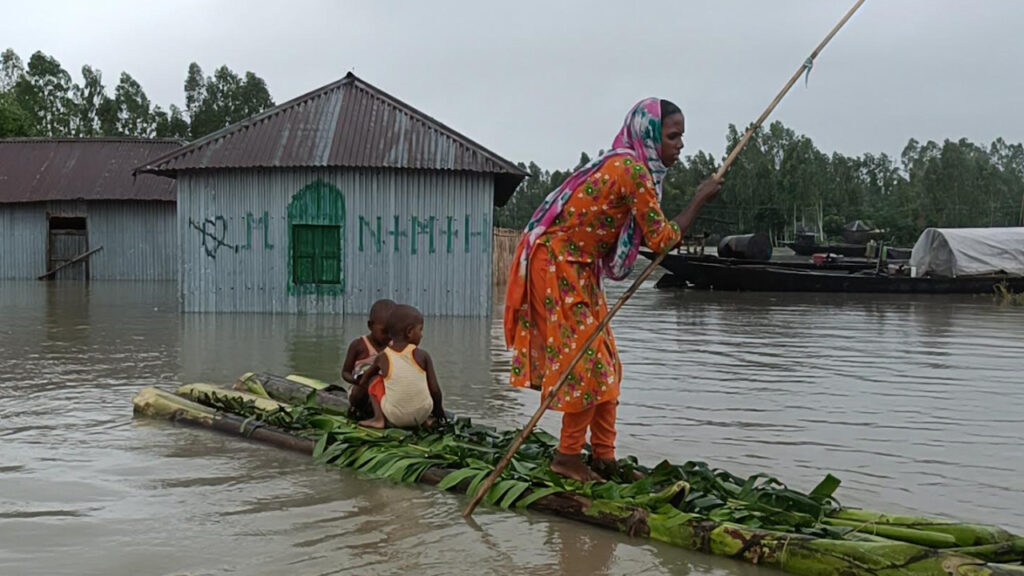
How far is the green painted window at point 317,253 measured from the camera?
56.6ft

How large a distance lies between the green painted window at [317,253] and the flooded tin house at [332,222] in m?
0.02

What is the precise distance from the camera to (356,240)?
17.2 meters

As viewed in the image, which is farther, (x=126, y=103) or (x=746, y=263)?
(x=126, y=103)

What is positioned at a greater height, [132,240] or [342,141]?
[342,141]

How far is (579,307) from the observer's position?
4.77 metres

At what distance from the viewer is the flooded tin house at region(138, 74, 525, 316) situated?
1705cm

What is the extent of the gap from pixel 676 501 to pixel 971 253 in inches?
1011

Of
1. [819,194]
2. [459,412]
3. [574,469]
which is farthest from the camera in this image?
[819,194]

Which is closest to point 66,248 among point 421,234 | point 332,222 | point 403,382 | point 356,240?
point 332,222

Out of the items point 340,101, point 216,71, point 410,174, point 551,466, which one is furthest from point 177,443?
point 216,71

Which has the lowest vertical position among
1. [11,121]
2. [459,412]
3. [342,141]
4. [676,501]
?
[459,412]

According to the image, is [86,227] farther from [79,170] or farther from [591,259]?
[591,259]

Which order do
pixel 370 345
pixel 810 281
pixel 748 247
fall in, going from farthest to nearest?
pixel 748 247 → pixel 810 281 → pixel 370 345

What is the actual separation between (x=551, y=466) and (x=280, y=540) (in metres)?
1.40
